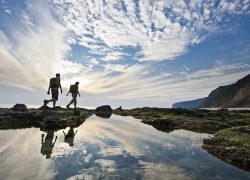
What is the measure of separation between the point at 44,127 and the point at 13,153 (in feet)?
37.2

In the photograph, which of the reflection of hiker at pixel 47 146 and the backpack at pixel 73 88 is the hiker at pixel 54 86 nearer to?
the backpack at pixel 73 88

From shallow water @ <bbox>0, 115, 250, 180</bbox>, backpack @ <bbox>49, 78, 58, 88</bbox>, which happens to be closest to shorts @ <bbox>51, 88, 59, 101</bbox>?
backpack @ <bbox>49, 78, 58, 88</bbox>

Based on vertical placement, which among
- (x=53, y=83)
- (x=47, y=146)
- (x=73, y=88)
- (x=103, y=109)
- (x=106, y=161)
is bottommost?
(x=106, y=161)

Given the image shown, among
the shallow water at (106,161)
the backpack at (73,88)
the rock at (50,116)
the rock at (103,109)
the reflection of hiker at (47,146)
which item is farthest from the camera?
the rock at (103,109)

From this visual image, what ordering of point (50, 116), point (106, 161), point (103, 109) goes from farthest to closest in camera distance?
point (103, 109) < point (50, 116) < point (106, 161)

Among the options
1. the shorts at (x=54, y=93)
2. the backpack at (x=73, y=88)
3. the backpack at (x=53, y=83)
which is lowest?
the shorts at (x=54, y=93)

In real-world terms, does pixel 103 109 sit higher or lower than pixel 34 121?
higher

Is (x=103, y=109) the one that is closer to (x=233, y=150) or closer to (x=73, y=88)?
(x=73, y=88)

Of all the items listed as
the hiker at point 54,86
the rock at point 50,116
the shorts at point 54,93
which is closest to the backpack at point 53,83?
the hiker at point 54,86

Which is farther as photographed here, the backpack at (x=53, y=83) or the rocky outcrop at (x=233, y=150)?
Result: the backpack at (x=53, y=83)

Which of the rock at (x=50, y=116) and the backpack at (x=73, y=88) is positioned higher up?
the backpack at (x=73, y=88)

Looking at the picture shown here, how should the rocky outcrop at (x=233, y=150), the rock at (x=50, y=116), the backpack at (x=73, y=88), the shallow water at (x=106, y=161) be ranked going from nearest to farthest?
the shallow water at (x=106, y=161) < the rocky outcrop at (x=233, y=150) < the rock at (x=50, y=116) < the backpack at (x=73, y=88)

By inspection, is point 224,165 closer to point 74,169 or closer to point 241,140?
point 241,140

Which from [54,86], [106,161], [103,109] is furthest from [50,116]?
[103,109]
